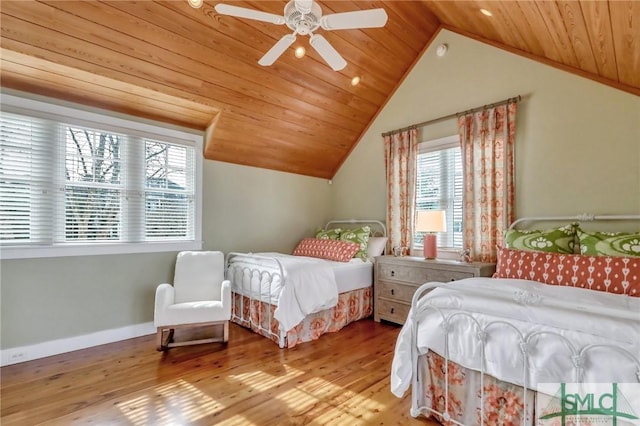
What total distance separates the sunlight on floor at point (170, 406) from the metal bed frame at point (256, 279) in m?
0.96

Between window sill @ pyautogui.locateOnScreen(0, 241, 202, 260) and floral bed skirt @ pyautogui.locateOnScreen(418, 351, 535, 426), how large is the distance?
2.91m

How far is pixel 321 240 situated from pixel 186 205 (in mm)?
1785

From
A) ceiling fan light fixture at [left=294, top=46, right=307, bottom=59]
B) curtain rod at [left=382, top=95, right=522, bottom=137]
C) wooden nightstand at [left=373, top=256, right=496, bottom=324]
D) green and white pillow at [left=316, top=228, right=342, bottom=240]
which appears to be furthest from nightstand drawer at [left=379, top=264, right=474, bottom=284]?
ceiling fan light fixture at [left=294, top=46, right=307, bottom=59]

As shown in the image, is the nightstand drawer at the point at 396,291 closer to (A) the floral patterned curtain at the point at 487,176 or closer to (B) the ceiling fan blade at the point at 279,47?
(A) the floral patterned curtain at the point at 487,176

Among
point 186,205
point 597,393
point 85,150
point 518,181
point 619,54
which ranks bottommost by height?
point 597,393

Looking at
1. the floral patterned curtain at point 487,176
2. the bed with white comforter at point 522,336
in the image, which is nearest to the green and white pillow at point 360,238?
the floral patterned curtain at point 487,176

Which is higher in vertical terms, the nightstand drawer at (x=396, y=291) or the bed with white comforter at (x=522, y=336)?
the bed with white comforter at (x=522, y=336)

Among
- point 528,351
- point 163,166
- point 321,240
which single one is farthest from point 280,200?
point 528,351

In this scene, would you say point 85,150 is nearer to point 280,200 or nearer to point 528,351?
point 280,200

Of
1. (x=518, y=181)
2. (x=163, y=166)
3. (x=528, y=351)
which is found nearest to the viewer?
(x=528, y=351)

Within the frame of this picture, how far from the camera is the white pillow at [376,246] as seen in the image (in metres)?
4.17

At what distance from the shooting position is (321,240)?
14.2 ft

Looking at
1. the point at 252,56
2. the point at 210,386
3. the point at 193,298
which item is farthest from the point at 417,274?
the point at 252,56

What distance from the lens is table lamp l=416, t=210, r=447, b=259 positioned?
135 inches
